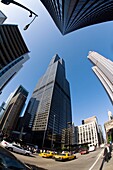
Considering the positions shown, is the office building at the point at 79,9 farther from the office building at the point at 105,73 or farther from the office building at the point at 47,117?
the office building at the point at 47,117

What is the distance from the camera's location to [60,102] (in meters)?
157

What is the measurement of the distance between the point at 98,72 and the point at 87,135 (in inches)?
2833

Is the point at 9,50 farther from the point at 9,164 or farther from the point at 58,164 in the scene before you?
the point at 9,164

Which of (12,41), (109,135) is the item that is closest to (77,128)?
(109,135)

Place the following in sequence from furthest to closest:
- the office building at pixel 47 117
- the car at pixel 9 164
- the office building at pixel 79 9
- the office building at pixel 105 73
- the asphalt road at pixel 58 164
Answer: the office building at pixel 105 73, the office building at pixel 47 117, the office building at pixel 79 9, the asphalt road at pixel 58 164, the car at pixel 9 164

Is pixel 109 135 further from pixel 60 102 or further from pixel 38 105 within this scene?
pixel 38 105

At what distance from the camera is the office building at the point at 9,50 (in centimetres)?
5294

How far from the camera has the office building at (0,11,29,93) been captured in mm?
52938

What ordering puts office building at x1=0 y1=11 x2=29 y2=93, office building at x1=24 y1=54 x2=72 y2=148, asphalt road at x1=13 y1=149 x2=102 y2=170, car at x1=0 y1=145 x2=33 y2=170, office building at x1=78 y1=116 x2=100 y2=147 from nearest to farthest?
car at x1=0 y1=145 x2=33 y2=170
asphalt road at x1=13 y1=149 x2=102 y2=170
office building at x1=0 y1=11 x2=29 y2=93
office building at x1=24 y1=54 x2=72 y2=148
office building at x1=78 y1=116 x2=100 y2=147

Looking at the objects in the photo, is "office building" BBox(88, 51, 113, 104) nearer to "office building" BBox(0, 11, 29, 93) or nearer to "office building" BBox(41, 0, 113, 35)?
"office building" BBox(0, 11, 29, 93)

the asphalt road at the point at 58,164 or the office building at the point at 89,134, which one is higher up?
the office building at the point at 89,134

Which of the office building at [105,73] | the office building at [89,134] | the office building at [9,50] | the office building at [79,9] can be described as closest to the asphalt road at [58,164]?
the office building at [79,9]

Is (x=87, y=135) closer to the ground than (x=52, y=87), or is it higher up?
closer to the ground

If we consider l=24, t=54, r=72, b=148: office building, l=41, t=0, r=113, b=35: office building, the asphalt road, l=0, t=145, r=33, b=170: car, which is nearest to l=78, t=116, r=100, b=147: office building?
l=24, t=54, r=72, b=148: office building
